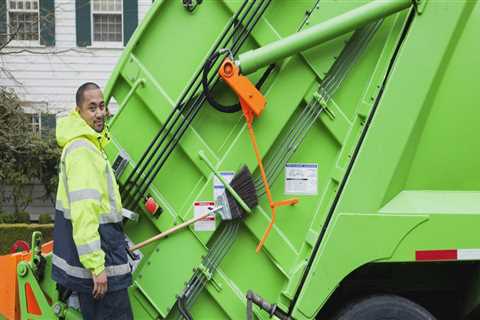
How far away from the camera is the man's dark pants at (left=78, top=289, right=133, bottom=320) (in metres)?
2.63

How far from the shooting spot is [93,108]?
2693mm

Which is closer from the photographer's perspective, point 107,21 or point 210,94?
point 210,94

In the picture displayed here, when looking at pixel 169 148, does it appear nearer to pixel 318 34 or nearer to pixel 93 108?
pixel 93 108

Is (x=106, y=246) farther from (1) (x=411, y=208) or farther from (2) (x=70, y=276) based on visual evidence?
(1) (x=411, y=208)

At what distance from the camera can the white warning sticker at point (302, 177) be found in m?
2.85

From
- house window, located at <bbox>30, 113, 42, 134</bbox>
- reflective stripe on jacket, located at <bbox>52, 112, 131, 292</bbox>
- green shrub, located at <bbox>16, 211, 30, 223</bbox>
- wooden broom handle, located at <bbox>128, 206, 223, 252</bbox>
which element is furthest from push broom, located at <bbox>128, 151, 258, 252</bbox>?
house window, located at <bbox>30, 113, 42, 134</bbox>

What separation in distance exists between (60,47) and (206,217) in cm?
1007

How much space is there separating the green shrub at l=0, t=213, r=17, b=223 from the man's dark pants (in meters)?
8.34

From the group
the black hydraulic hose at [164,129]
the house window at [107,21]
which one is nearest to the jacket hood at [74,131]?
the black hydraulic hose at [164,129]

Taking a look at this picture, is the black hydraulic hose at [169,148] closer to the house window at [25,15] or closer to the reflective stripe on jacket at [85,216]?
the reflective stripe on jacket at [85,216]

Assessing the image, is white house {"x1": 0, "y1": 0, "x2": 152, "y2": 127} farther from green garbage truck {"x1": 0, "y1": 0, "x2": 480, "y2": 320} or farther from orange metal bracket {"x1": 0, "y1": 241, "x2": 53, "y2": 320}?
green garbage truck {"x1": 0, "y1": 0, "x2": 480, "y2": 320}

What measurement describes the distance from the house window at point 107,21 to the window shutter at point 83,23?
0.56 ft

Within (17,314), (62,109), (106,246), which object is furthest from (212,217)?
(62,109)

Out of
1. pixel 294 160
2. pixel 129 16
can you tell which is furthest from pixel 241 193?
pixel 129 16
